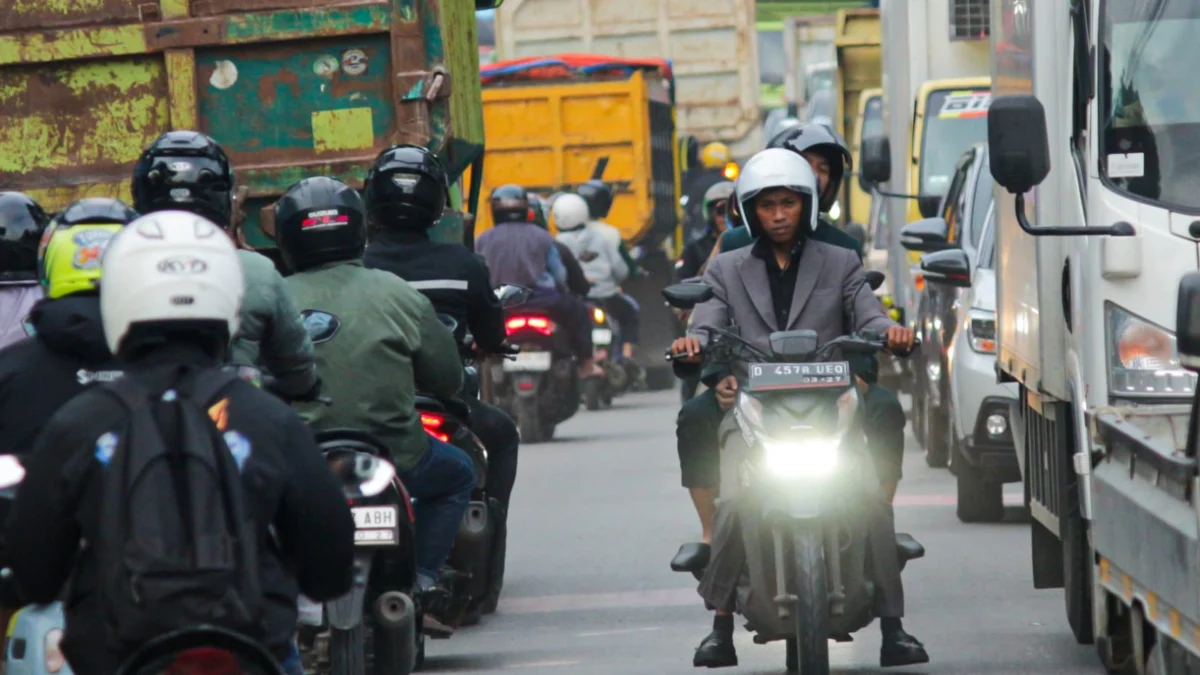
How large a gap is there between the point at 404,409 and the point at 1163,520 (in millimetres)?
2565

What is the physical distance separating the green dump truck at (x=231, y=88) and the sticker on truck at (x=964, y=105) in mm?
9568

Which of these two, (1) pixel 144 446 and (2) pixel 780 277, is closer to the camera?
(1) pixel 144 446

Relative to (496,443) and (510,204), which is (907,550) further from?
(510,204)

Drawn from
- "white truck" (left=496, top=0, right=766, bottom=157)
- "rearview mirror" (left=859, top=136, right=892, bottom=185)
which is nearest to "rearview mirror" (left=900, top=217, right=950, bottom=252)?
"rearview mirror" (left=859, top=136, right=892, bottom=185)

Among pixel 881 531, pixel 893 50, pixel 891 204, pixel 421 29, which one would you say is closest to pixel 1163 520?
pixel 881 531

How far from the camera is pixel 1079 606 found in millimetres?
9141

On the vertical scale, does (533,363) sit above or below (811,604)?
below

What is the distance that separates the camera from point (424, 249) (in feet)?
31.0

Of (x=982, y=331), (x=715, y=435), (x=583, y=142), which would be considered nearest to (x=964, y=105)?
(x=982, y=331)

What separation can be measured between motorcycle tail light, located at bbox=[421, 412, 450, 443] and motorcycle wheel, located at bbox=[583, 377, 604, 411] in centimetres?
1499

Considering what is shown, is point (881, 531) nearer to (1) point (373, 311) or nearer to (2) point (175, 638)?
(1) point (373, 311)

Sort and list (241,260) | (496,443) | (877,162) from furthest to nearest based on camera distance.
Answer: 1. (877,162)
2. (496,443)
3. (241,260)

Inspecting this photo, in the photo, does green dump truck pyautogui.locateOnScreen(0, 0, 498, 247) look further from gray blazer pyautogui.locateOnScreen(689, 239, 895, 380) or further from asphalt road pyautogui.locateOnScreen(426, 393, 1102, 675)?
gray blazer pyautogui.locateOnScreen(689, 239, 895, 380)

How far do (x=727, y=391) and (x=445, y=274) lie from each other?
1.39 m
